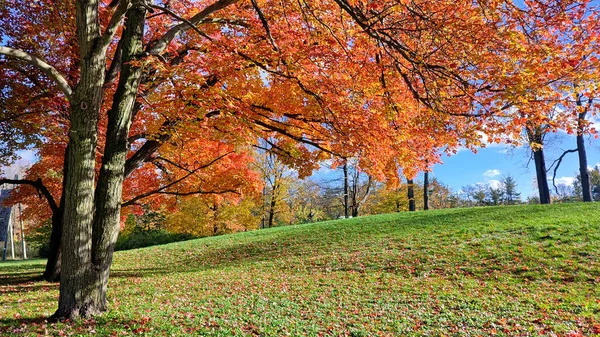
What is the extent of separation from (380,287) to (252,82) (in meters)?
5.69

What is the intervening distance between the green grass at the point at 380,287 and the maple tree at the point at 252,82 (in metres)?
1.80

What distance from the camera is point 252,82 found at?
323 inches

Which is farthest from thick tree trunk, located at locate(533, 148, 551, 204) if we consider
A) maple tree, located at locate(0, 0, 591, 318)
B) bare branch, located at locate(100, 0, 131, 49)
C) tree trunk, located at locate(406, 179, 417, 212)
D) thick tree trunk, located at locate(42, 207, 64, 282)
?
thick tree trunk, located at locate(42, 207, 64, 282)

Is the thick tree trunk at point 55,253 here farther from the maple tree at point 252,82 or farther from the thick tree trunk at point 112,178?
the thick tree trunk at point 112,178

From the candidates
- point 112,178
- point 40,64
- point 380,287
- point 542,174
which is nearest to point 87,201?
point 112,178

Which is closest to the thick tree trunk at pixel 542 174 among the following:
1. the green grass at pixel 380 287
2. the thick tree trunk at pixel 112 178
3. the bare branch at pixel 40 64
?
the green grass at pixel 380 287

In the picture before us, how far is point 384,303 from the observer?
688 centimetres

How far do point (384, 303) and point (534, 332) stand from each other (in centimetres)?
247

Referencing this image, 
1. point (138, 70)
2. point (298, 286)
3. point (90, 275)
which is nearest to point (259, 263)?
point (298, 286)

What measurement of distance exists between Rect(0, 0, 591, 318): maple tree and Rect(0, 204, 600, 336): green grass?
1805 mm

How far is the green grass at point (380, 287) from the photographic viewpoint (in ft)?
17.8

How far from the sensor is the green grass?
17.8 ft

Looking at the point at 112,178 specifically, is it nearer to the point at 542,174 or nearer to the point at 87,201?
the point at 87,201

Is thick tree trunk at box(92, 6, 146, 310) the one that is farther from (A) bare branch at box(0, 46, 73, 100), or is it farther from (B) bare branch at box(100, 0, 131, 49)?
(A) bare branch at box(0, 46, 73, 100)
